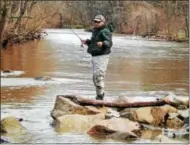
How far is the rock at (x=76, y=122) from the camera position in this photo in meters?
9.41

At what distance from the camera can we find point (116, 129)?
9.11 m

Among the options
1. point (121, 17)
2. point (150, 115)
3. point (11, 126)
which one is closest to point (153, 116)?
point (150, 115)

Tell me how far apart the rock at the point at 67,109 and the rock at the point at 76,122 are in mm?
476

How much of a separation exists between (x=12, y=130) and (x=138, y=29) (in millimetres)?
52293

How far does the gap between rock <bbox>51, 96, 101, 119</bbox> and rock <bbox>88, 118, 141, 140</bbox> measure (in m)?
0.89

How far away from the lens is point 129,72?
1950 centimetres

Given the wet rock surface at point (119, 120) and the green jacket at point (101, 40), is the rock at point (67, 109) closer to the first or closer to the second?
the wet rock surface at point (119, 120)

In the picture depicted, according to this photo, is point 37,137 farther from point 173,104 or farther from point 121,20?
point 121,20

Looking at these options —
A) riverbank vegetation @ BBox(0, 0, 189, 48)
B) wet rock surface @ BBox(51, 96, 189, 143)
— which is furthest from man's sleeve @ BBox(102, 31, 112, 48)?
riverbank vegetation @ BBox(0, 0, 189, 48)

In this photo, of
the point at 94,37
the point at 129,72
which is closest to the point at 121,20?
the point at 129,72

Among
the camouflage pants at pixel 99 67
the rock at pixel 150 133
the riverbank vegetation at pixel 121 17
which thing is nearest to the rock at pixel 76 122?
the rock at pixel 150 133

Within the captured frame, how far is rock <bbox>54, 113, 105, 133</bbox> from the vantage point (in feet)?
30.9

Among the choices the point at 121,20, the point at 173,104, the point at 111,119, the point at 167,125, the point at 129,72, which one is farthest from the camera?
the point at 121,20

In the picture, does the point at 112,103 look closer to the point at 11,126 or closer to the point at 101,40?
the point at 101,40
